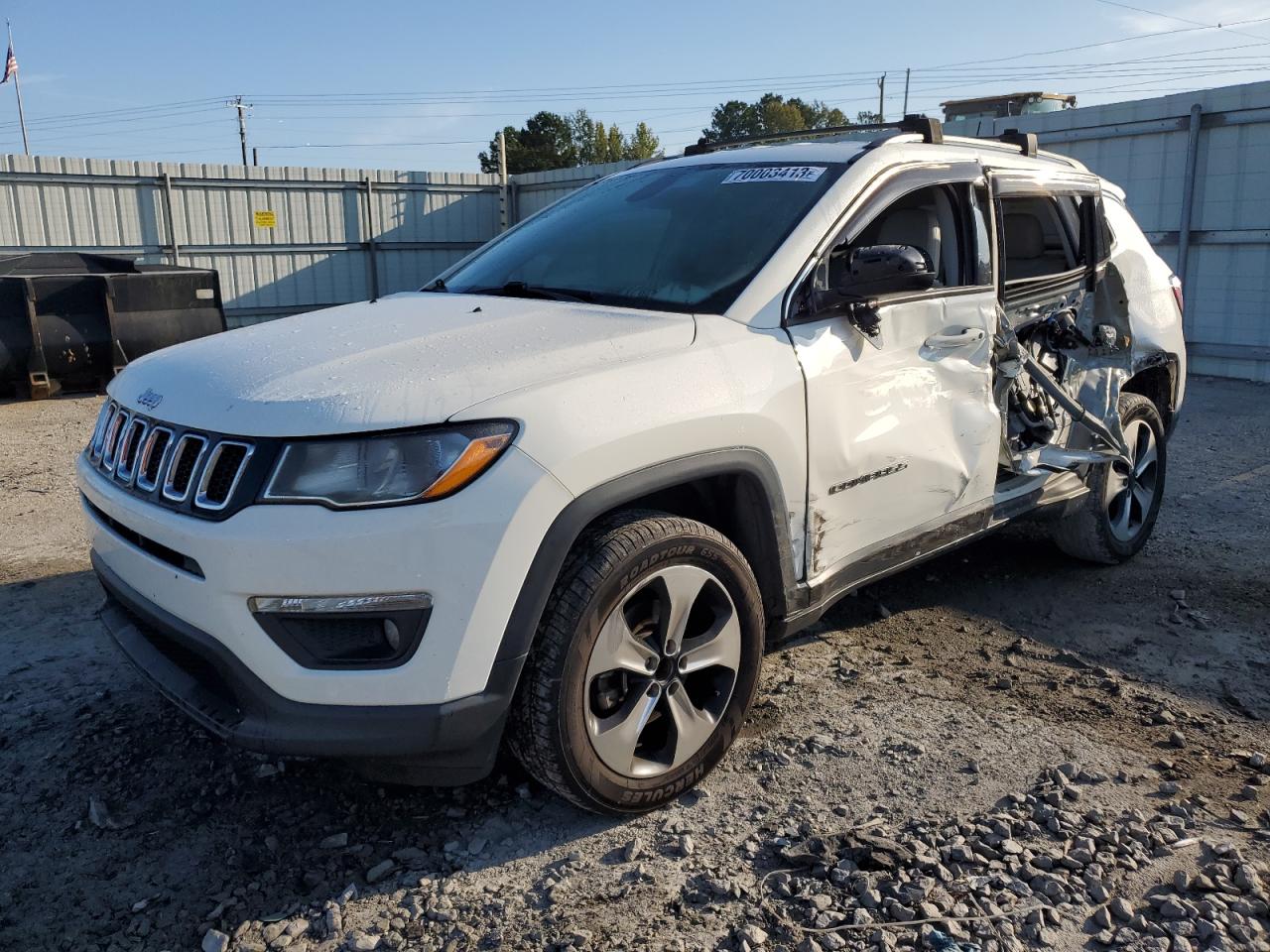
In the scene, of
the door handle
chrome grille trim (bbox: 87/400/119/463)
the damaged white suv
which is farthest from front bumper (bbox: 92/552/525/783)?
the door handle

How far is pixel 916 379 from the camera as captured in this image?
140 inches

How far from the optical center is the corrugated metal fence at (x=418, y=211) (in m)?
11.8

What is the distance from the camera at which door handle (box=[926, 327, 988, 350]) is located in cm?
366

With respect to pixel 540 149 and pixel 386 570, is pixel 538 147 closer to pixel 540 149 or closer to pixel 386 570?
pixel 540 149

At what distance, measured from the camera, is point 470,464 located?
2436 millimetres

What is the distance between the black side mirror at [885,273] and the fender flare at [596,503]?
67cm

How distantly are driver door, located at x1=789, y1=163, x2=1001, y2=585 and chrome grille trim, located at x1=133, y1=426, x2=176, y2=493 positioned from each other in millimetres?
1787

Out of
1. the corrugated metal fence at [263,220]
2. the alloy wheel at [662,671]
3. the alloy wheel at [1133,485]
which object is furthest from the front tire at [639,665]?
the corrugated metal fence at [263,220]

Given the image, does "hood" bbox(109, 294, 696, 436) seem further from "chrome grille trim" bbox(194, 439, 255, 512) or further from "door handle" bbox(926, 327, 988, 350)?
"door handle" bbox(926, 327, 988, 350)

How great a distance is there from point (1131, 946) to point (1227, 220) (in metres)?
11.7

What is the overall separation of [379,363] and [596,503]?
2.26 feet

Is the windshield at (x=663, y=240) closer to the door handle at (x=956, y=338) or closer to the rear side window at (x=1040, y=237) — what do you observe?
the door handle at (x=956, y=338)

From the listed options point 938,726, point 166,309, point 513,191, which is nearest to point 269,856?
point 938,726

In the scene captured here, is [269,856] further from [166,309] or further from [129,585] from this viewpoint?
[166,309]
